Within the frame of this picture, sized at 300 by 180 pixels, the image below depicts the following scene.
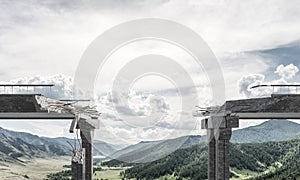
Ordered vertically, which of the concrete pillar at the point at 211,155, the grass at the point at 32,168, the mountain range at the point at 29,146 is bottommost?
the grass at the point at 32,168

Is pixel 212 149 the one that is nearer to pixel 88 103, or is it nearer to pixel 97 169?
pixel 88 103

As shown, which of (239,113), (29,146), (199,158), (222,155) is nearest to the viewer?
(239,113)

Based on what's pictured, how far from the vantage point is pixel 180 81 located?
418 inches

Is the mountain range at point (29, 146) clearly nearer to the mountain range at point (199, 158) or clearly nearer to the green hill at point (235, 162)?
the mountain range at point (199, 158)

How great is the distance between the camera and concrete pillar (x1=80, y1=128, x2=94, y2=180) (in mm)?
10915

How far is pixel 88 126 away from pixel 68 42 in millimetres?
5919

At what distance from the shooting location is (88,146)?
437 inches

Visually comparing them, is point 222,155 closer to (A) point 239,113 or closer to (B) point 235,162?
(A) point 239,113

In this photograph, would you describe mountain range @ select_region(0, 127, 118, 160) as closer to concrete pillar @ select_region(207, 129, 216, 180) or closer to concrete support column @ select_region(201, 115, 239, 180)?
concrete pillar @ select_region(207, 129, 216, 180)

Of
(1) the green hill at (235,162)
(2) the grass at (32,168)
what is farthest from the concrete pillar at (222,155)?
(2) the grass at (32,168)

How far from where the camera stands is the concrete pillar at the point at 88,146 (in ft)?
35.8

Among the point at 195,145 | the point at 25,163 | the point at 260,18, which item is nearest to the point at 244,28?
the point at 260,18

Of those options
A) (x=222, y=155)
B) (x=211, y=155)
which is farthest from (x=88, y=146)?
(x=211, y=155)

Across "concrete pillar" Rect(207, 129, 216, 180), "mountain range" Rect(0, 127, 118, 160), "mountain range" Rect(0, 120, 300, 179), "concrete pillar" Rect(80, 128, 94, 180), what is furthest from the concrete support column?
"mountain range" Rect(0, 127, 118, 160)
